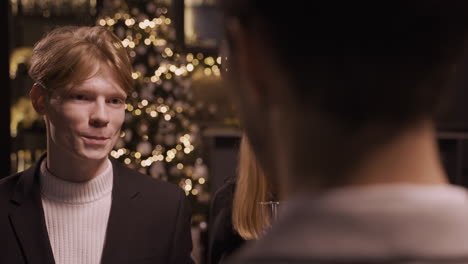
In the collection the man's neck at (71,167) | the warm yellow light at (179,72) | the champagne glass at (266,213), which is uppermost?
the warm yellow light at (179,72)

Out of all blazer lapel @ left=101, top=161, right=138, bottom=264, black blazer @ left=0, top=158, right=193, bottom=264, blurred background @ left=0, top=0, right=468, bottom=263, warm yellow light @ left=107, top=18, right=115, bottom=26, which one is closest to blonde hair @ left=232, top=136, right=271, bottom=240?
black blazer @ left=0, top=158, right=193, bottom=264

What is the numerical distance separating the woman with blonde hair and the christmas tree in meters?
2.87

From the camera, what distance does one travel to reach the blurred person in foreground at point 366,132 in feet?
1.96

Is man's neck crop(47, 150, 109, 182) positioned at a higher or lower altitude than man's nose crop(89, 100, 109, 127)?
lower

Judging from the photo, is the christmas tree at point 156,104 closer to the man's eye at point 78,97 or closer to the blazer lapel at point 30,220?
the blazer lapel at point 30,220

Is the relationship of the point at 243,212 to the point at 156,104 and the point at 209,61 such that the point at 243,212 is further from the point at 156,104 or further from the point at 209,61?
the point at 209,61

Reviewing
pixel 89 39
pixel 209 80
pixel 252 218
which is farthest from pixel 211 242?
pixel 209 80

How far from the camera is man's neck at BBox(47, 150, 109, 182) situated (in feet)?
5.97

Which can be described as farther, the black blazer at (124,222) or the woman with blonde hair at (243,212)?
the woman with blonde hair at (243,212)

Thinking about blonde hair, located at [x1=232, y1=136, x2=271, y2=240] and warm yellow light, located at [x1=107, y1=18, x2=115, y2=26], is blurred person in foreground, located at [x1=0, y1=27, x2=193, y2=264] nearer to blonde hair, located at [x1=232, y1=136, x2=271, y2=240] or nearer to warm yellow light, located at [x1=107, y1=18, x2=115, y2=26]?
blonde hair, located at [x1=232, y1=136, x2=271, y2=240]

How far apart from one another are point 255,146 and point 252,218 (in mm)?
1445

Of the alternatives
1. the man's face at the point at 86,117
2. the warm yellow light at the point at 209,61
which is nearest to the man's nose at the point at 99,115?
the man's face at the point at 86,117

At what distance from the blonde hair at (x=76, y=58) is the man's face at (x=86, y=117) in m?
0.02

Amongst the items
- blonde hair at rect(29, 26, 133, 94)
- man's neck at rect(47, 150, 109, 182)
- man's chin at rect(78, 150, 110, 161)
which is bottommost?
man's neck at rect(47, 150, 109, 182)
